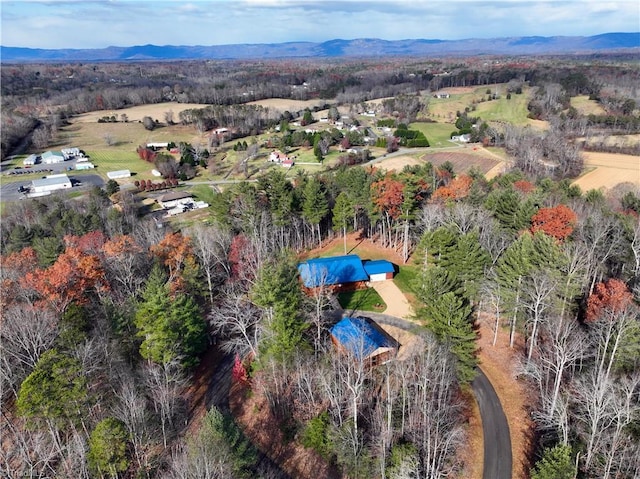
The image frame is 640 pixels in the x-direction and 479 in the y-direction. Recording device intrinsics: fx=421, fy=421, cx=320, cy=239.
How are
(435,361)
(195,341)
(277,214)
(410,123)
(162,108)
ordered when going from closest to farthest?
(435,361)
(195,341)
(277,214)
(410,123)
(162,108)

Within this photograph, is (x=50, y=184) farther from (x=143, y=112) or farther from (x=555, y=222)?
(x=555, y=222)

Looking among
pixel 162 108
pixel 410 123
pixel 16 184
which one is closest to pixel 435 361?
pixel 16 184

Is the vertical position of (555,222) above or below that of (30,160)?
above

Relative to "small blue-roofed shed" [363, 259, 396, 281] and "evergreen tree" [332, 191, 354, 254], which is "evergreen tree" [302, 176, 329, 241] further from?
"small blue-roofed shed" [363, 259, 396, 281]

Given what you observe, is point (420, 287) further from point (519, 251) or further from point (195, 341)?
point (195, 341)

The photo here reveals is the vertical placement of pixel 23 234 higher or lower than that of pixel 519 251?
lower

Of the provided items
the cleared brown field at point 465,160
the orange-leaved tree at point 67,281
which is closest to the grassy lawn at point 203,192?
the orange-leaved tree at point 67,281

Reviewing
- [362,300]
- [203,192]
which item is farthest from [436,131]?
[362,300]
